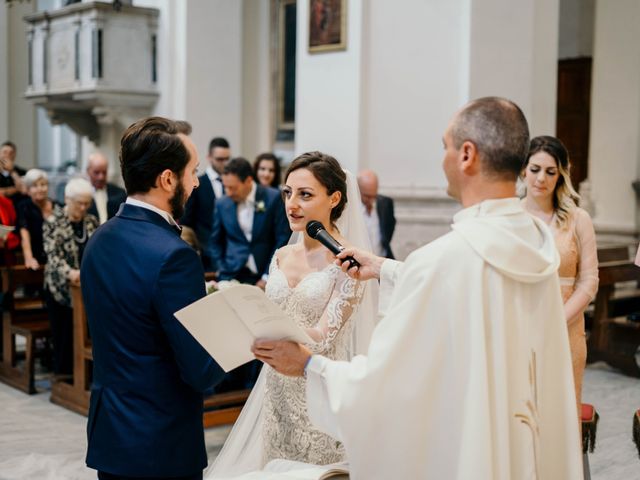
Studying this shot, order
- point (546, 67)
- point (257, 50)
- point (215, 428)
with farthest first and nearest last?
point (257, 50)
point (546, 67)
point (215, 428)

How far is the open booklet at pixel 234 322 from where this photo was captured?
2229mm

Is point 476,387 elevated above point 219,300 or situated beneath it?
situated beneath

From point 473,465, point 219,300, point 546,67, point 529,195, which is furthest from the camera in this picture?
point 546,67

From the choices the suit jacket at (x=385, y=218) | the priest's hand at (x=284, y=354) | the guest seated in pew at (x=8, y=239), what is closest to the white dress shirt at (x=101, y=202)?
the guest seated in pew at (x=8, y=239)

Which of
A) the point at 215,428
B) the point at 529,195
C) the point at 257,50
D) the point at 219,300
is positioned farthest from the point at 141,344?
the point at 257,50

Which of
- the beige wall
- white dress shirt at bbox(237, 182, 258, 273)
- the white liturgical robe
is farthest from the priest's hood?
the beige wall

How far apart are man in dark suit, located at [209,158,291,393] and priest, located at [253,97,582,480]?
452 centimetres

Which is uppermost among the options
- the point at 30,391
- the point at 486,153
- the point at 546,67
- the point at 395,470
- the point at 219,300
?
the point at 546,67

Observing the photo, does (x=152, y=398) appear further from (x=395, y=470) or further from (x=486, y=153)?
(x=486, y=153)

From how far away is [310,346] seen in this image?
3.42m

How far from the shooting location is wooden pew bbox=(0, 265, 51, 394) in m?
7.16

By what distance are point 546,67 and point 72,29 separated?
6.04 metres

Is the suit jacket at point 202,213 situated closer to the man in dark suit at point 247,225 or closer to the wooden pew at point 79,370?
the man in dark suit at point 247,225

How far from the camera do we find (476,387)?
6.89ft
